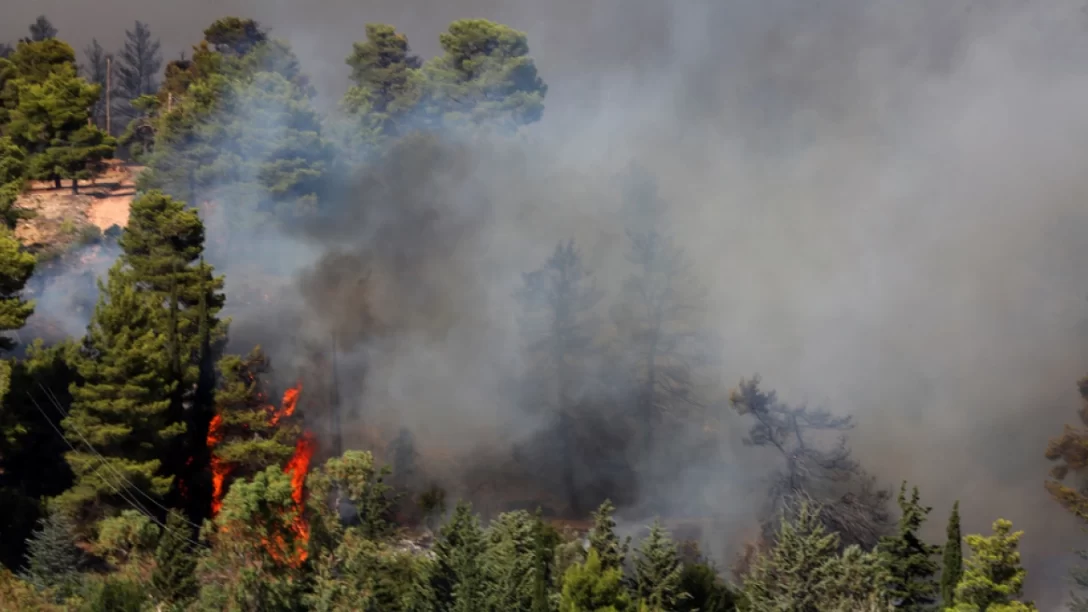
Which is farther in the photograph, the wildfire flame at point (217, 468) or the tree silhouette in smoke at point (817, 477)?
the wildfire flame at point (217, 468)

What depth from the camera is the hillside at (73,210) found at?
62.9 m

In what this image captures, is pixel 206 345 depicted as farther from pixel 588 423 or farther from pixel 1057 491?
pixel 1057 491

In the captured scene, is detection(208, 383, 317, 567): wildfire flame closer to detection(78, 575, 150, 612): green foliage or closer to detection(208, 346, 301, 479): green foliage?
detection(208, 346, 301, 479): green foliage

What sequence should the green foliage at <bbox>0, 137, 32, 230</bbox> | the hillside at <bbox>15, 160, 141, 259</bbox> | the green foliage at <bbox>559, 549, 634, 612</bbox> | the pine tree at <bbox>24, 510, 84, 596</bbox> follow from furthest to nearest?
the hillside at <bbox>15, 160, 141, 259</bbox> < the green foliage at <bbox>0, 137, 32, 230</bbox> < the pine tree at <bbox>24, 510, 84, 596</bbox> < the green foliage at <bbox>559, 549, 634, 612</bbox>

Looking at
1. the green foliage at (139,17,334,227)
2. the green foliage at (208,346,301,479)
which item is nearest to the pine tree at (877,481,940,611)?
the green foliage at (208,346,301,479)

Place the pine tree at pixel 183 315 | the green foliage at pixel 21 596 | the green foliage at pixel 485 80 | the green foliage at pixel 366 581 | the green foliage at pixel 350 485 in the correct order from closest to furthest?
the green foliage at pixel 366 581 → the green foliage at pixel 21 596 → the green foliage at pixel 350 485 → the pine tree at pixel 183 315 → the green foliage at pixel 485 80

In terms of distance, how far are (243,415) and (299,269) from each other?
1833cm

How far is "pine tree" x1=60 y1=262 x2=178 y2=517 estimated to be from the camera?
36.9 meters

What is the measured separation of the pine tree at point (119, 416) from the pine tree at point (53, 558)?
1.94 m

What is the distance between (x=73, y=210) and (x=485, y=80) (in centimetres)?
2446

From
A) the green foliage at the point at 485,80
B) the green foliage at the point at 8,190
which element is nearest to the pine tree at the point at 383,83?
the green foliage at the point at 485,80

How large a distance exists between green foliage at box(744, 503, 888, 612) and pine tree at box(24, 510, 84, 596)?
1858cm

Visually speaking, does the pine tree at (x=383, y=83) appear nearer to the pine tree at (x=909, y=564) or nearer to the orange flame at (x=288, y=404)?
the orange flame at (x=288, y=404)

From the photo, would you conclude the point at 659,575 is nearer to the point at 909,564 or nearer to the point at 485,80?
the point at 909,564
